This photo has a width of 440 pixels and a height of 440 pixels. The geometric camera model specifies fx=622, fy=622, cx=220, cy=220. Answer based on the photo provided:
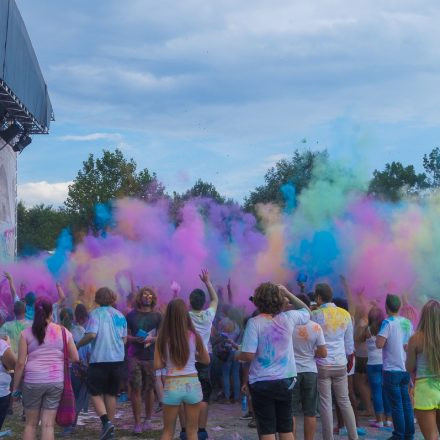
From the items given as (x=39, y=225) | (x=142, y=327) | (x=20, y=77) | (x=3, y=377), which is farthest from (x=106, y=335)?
(x=39, y=225)

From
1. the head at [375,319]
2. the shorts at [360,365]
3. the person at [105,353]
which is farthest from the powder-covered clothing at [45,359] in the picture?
the shorts at [360,365]

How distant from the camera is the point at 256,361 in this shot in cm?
520

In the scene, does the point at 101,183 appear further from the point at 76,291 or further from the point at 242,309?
the point at 242,309

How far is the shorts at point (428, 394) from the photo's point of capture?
5.13 m

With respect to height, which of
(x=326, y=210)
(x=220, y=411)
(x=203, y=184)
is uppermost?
(x=203, y=184)

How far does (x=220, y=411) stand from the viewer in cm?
920

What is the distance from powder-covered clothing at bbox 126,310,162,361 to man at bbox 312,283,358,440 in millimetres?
2163

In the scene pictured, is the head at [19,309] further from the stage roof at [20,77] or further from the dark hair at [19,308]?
the stage roof at [20,77]

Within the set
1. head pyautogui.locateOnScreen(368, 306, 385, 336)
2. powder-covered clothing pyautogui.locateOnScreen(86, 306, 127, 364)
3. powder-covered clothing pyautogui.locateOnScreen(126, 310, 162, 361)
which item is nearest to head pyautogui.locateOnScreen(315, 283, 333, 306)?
head pyautogui.locateOnScreen(368, 306, 385, 336)

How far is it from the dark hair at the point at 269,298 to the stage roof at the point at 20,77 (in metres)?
15.7

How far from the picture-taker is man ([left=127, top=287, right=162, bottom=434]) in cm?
763

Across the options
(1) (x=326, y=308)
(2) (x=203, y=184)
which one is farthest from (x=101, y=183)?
(1) (x=326, y=308)

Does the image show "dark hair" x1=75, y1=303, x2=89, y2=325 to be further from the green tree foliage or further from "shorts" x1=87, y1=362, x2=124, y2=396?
the green tree foliage

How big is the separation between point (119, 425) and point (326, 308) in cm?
336
